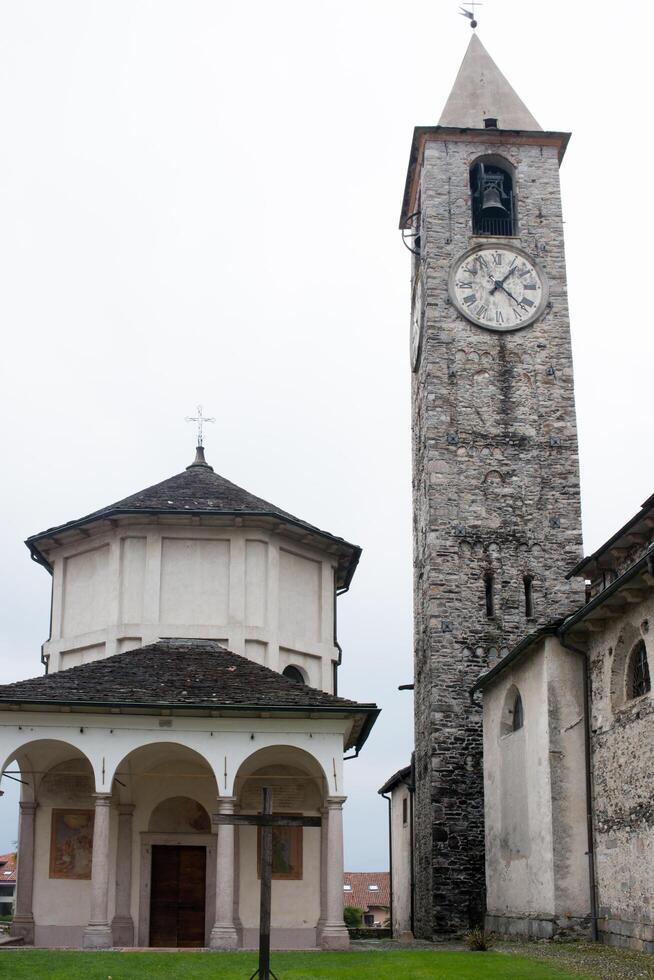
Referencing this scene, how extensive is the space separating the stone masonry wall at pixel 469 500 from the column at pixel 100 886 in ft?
33.7

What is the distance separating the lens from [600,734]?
19422 mm

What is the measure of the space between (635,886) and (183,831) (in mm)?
8332

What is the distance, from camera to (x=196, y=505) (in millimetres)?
24328

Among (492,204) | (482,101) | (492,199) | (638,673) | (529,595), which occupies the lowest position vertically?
(638,673)

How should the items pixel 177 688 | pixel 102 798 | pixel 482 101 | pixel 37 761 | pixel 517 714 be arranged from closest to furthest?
1. pixel 102 798
2. pixel 177 688
3. pixel 37 761
4. pixel 517 714
5. pixel 482 101

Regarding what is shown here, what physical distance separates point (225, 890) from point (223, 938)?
701mm

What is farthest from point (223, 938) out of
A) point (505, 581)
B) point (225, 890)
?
point (505, 581)

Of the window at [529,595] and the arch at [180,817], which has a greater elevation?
the window at [529,595]

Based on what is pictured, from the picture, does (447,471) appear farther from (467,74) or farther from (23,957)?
(23,957)

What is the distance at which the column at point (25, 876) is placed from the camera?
2050 centimetres

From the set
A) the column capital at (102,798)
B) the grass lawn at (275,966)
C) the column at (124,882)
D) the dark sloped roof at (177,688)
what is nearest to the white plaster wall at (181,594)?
the dark sloped roof at (177,688)

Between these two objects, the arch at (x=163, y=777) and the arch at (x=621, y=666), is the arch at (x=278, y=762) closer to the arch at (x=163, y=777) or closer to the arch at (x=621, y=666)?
the arch at (x=163, y=777)

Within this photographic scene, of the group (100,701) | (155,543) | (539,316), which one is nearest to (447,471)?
(539,316)

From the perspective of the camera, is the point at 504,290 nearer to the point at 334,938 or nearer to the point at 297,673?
the point at 297,673
